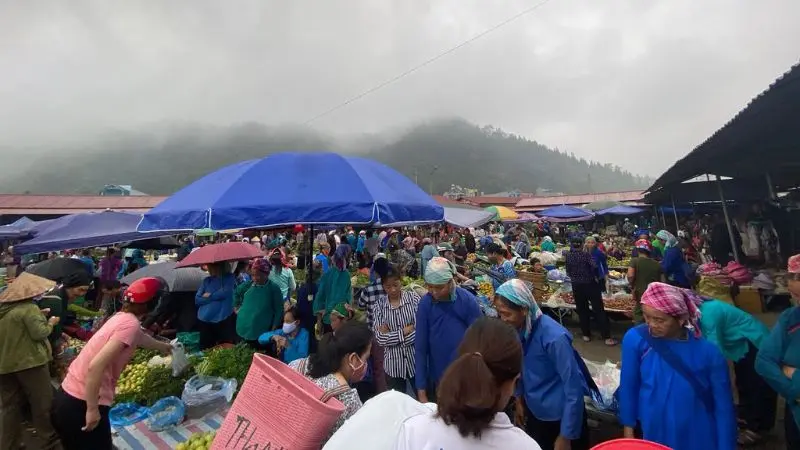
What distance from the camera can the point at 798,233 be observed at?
7020mm

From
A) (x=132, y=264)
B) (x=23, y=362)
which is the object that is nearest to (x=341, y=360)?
(x=23, y=362)

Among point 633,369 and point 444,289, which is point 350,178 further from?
point 633,369

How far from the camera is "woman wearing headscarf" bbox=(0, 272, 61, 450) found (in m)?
3.36

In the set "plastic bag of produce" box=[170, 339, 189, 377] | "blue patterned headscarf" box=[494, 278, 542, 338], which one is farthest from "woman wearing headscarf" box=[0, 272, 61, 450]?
"blue patterned headscarf" box=[494, 278, 542, 338]

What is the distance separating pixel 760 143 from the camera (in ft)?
15.0

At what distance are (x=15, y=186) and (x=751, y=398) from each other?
13783 centimetres

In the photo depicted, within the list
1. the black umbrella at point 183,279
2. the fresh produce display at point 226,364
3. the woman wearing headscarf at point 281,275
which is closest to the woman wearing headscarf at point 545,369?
the fresh produce display at point 226,364

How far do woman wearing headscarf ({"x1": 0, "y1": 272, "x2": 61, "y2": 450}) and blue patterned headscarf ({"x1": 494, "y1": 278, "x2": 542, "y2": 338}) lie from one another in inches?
166

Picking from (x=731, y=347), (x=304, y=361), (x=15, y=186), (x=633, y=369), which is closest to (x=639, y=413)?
(x=633, y=369)

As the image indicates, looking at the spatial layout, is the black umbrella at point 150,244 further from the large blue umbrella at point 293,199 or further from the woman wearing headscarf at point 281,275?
the large blue umbrella at point 293,199

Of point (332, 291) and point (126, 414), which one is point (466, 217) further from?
point (126, 414)

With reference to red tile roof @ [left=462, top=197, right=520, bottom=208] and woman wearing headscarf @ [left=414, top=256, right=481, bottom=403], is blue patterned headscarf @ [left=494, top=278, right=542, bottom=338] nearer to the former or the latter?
woman wearing headscarf @ [left=414, top=256, right=481, bottom=403]

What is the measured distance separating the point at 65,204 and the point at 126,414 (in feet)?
97.7

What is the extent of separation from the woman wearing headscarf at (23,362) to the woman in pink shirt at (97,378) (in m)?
1.36
